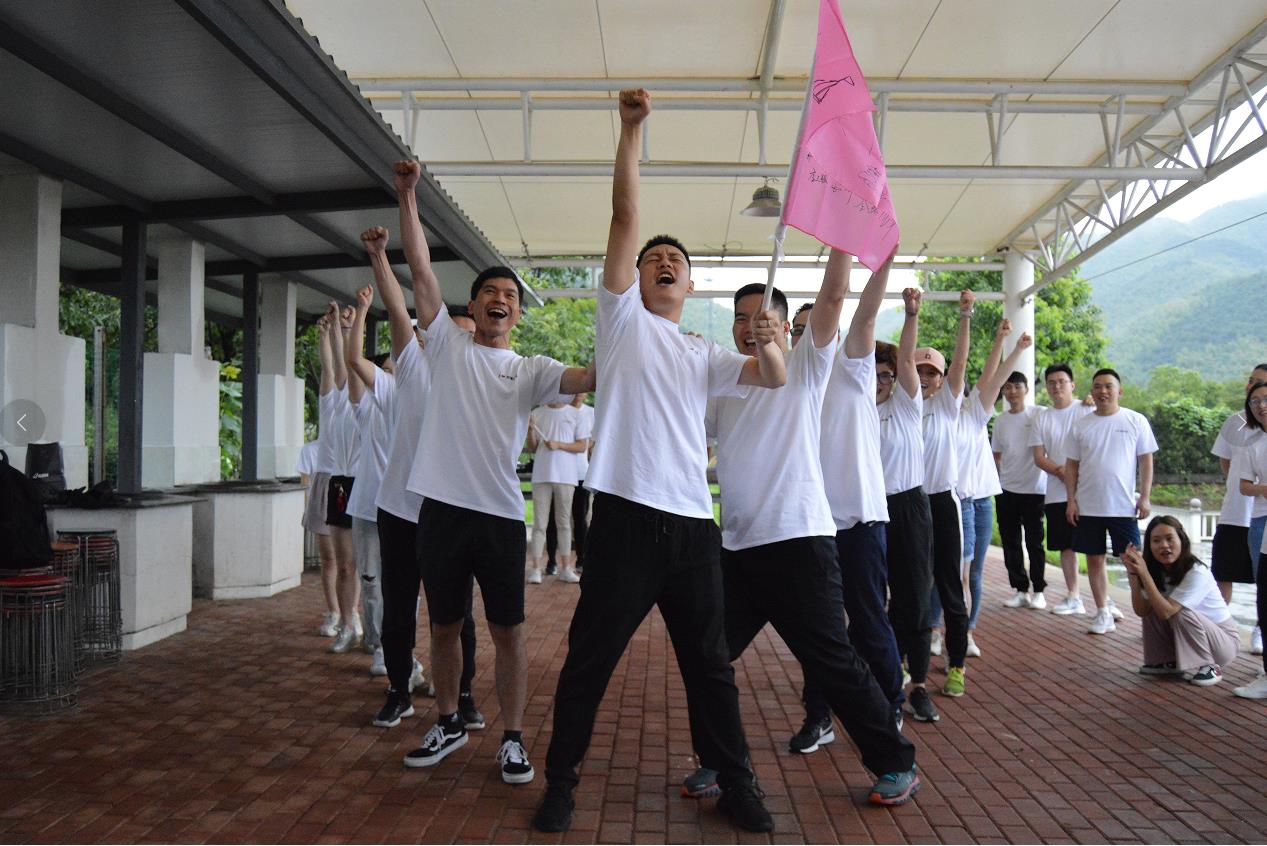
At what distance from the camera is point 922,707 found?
5520mm

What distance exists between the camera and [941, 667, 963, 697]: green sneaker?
19.9ft

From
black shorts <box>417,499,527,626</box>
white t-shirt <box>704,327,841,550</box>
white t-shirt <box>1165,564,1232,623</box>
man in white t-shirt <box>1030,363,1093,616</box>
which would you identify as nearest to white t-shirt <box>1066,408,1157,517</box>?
man in white t-shirt <box>1030,363,1093,616</box>

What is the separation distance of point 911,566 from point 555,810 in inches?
91.0

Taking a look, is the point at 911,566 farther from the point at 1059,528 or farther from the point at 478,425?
the point at 1059,528

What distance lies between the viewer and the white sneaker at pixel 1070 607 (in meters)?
9.23

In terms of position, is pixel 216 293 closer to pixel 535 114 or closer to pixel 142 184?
pixel 535 114

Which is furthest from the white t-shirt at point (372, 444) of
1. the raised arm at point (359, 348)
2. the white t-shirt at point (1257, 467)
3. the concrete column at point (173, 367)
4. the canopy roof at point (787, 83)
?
the white t-shirt at point (1257, 467)

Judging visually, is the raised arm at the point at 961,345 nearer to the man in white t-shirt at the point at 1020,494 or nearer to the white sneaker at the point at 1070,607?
the man in white t-shirt at the point at 1020,494

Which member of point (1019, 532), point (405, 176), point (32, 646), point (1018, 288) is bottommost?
point (32, 646)

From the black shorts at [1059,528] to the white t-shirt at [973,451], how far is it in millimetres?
1596

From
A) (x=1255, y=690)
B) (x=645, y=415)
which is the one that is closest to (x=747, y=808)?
(x=645, y=415)

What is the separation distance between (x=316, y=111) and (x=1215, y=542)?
264 inches

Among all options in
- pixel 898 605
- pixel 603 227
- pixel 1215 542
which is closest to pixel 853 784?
pixel 898 605

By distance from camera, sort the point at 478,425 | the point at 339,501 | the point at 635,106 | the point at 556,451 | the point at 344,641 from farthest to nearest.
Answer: the point at 556,451, the point at 344,641, the point at 339,501, the point at 478,425, the point at 635,106
